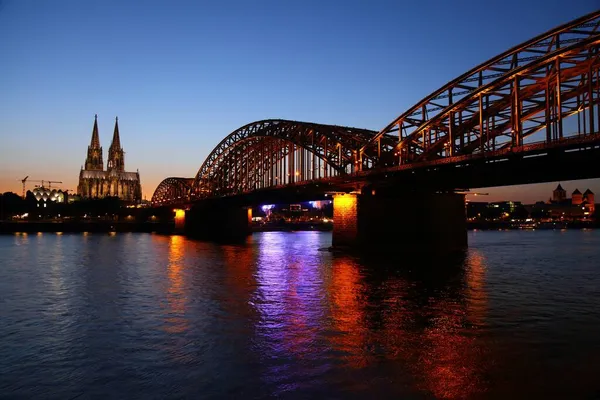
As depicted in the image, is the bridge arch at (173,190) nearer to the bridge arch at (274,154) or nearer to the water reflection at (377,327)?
the bridge arch at (274,154)

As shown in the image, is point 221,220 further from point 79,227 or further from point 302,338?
point 302,338

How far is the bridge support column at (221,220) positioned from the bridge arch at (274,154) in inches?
139

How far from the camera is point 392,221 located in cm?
5409

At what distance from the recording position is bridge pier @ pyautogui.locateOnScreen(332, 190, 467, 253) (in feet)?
175

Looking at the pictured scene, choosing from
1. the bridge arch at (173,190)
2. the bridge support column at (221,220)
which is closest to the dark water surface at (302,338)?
the bridge support column at (221,220)

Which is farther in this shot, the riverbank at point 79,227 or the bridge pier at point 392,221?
the riverbank at point 79,227

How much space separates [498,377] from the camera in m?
11.8

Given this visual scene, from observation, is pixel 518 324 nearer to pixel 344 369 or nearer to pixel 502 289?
pixel 344 369

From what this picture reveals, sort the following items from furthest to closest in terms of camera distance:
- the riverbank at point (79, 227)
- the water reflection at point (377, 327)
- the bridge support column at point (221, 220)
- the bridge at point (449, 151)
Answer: the riverbank at point (79, 227) < the bridge support column at point (221, 220) < the bridge at point (449, 151) < the water reflection at point (377, 327)

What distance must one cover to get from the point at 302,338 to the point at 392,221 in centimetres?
3946

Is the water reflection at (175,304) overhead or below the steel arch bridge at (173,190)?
below

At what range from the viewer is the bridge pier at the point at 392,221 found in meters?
53.3

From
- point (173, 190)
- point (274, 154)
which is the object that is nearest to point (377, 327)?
point (274, 154)

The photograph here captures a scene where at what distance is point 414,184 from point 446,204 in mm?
7150
